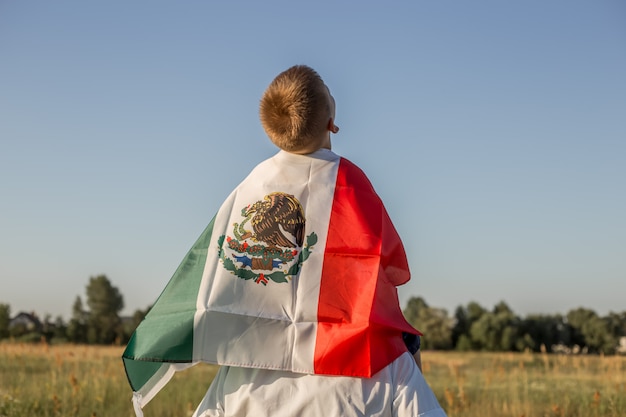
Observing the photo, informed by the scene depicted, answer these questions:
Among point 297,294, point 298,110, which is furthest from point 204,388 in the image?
point 298,110

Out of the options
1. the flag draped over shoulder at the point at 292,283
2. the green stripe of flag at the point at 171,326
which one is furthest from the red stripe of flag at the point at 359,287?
the green stripe of flag at the point at 171,326

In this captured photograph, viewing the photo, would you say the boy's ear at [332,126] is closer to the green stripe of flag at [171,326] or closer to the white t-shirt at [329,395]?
the green stripe of flag at [171,326]

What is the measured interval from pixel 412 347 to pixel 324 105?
120cm

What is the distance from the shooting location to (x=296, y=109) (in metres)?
3.55

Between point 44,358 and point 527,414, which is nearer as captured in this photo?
point 527,414

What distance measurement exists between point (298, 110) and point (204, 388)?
4917 mm

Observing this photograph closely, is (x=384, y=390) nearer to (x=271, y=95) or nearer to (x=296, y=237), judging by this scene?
(x=296, y=237)

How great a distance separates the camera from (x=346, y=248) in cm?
350

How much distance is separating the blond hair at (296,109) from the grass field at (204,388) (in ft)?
11.1

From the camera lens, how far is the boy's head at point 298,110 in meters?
3.55

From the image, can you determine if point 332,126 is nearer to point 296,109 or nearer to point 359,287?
point 296,109

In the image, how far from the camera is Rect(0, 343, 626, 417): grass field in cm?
693

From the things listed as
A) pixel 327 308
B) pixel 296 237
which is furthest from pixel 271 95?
pixel 327 308

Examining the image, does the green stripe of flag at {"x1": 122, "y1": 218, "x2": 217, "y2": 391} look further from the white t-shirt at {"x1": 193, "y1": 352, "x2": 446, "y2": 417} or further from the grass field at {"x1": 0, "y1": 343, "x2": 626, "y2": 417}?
the grass field at {"x1": 0, "y1": 343, "x2": 626, "y2": 417}
